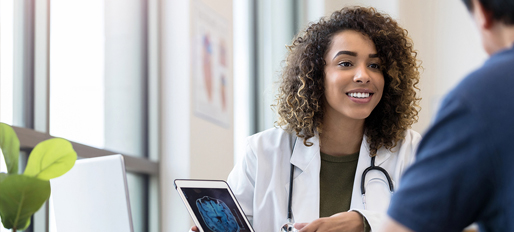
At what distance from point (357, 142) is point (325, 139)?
116 millimetres

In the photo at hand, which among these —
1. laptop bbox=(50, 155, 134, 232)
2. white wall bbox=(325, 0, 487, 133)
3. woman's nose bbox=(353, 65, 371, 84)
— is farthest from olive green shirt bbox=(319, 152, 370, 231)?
white wall bbox=(325, 0, 487, 133)

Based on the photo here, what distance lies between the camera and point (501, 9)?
638 mm

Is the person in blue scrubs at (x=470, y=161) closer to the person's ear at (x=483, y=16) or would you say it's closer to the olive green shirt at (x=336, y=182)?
Answer: the person's ear at (x=483, y=16)

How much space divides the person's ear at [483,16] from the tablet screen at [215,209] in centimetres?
95

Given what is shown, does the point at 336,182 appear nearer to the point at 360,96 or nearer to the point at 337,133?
the point at 337,133

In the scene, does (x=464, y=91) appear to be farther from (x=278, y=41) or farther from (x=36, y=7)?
(x=278, y=41)

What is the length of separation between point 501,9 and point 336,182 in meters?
1.35

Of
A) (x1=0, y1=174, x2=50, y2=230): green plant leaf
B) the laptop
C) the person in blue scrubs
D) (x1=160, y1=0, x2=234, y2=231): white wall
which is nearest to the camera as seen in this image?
the person in blue scrubs

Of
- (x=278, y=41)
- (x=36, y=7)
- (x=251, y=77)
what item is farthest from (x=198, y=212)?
(x=278, y=41)

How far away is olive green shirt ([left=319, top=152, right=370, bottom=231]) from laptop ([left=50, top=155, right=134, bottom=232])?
29.1 inches

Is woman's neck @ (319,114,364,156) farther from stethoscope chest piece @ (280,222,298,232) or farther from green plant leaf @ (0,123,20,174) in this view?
green plant leaf @ (0,123,20,174)

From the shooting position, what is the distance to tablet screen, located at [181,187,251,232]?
1.46m

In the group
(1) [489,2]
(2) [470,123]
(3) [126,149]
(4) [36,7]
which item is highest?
(4) [36,7]

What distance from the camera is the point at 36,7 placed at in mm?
2320
